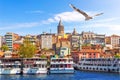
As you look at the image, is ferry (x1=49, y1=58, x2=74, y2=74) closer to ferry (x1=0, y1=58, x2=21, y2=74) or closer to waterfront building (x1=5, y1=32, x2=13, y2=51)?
ferry (x1=0, y1=58, x2=21, y2=74)

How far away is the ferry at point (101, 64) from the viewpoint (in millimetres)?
66800

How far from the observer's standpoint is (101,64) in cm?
6988

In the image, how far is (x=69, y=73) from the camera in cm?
5681

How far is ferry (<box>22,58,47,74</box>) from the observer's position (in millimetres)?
55844

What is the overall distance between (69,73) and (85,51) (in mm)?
35887

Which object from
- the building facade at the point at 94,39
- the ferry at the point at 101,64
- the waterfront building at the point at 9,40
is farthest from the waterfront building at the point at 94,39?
the ferry at the point at 101,64

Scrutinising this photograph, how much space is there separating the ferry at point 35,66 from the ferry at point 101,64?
16983 millimetres

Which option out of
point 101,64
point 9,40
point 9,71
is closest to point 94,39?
point 9,40

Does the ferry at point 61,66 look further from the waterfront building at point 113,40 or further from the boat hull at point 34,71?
the waterfront building at point 113,40

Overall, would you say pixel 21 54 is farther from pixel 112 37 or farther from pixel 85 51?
pixel 112 37

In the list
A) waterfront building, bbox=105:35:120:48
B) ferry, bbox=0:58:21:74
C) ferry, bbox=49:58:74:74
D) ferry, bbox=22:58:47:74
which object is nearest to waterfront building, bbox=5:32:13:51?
ferry, bbox=0:58:21:74

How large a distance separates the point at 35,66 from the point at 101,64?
1869 centimetres

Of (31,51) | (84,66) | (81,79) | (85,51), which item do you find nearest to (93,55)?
(85,51)

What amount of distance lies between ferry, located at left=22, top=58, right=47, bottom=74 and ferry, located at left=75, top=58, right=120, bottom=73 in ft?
55.7
